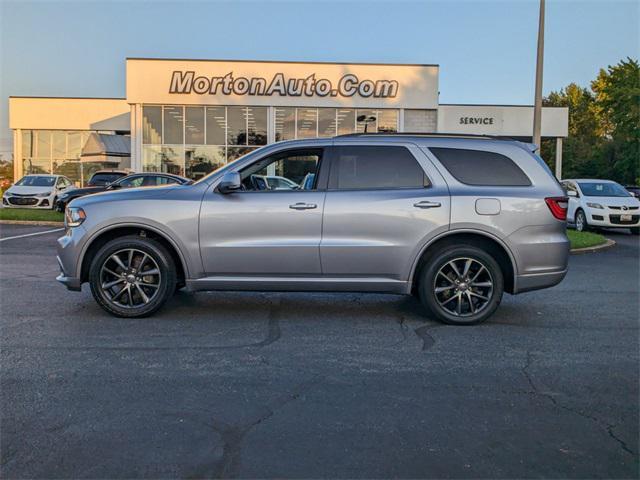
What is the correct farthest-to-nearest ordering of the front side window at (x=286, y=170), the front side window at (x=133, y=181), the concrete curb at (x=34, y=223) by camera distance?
1. the front side window at (x=133, y=181)
2. the concrete curb at (x=34, y=223)
3. the front side window at (x=286, y=170)

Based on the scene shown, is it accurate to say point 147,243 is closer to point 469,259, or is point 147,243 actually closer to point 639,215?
point 469,259

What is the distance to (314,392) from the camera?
4.34 metres

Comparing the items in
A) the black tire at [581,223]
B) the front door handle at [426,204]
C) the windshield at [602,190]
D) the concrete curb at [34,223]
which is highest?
the windshield at [602,190]

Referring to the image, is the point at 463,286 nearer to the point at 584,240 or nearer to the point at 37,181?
the point at 584,240

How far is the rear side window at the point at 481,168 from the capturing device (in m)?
6.41

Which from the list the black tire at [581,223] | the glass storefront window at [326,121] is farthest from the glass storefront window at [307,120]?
the black tire at [581,223]

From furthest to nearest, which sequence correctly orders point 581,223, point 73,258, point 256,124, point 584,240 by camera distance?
point 256,124, point 581,223, point 584,240, point 73,258

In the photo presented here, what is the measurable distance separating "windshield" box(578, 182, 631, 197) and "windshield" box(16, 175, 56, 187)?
20.0 metres

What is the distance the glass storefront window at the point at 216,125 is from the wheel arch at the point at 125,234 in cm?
2455

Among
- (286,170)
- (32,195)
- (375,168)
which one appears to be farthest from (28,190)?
(375,168)

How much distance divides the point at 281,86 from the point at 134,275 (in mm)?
25212

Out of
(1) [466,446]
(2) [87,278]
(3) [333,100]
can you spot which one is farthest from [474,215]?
(3) [333,100]

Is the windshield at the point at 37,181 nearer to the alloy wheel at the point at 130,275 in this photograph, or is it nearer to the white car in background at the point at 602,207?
the white car in background at the point at 602,207

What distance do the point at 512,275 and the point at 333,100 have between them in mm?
25428
